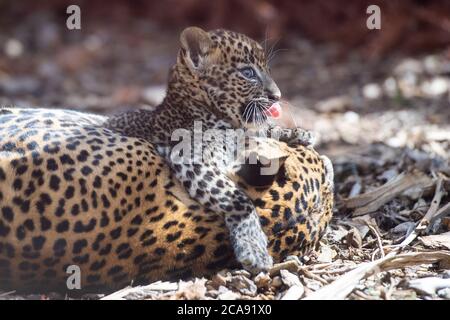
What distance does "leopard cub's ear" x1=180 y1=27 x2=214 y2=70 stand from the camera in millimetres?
5656

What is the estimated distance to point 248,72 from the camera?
5.71 m

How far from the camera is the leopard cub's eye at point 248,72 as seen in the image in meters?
5.71

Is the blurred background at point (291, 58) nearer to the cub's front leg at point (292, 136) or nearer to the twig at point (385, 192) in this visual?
the twig at point (385, 192)

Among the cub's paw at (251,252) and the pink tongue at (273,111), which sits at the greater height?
the pink tongue at (273,111)

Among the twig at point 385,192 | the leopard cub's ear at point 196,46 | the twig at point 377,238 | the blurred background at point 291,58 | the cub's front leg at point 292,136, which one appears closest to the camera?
the twig at point 377,238

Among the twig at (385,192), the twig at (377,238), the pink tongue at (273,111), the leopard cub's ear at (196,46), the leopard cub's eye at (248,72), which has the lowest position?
the twig at (377,238)

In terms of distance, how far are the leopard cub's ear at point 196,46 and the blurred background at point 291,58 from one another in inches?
116

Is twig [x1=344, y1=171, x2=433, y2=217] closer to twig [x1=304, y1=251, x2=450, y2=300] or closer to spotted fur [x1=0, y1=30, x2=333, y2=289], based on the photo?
spotted fur [x1=0, y1=30, x2=333, y2=289]

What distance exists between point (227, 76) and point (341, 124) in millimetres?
4094

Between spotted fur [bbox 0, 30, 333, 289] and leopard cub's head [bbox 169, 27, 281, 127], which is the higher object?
leopard cub's head [bbox 169, 27, 281, 127]

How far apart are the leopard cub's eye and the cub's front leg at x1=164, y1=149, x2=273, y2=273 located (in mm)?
860

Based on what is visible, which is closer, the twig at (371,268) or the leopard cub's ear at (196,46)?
the twig at (371,268)

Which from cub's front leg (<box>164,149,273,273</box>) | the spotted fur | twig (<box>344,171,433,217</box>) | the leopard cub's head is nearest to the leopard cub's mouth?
the leopard cub's head

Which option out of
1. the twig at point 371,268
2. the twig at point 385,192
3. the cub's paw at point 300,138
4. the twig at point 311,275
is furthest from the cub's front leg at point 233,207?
the twig at point 385,192
